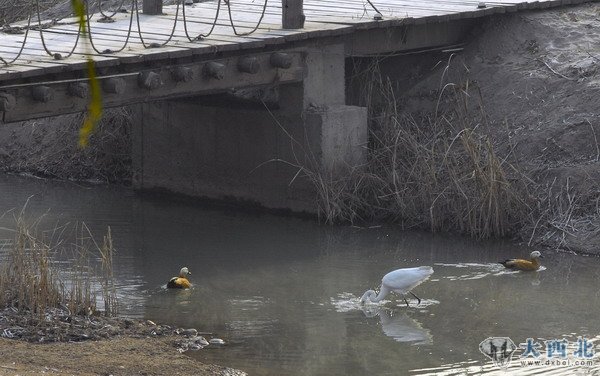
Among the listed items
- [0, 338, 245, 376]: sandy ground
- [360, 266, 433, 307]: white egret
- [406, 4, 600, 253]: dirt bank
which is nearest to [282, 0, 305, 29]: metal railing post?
[406, 4, 600, 253]: dirt bank

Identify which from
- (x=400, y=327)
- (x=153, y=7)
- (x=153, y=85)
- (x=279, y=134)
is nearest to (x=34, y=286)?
(x=400, y=327)

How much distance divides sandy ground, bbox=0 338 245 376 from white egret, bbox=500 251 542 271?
435 cm

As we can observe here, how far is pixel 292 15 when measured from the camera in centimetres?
1374

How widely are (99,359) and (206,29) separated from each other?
723cm

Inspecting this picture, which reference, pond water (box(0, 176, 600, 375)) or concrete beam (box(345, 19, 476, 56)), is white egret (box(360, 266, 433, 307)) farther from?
concrete beam (box(345, 19, 476, 56))

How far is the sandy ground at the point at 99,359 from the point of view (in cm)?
724

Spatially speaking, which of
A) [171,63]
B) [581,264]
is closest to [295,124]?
[171,63]

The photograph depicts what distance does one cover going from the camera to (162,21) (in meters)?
14.9

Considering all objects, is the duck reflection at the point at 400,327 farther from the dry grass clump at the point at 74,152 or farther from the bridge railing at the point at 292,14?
the dry grass clump at the point at 74,152

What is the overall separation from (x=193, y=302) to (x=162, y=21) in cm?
577

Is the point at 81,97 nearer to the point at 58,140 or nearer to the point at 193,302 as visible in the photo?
the point at 193,302

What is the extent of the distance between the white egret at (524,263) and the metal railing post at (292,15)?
425 centimetres

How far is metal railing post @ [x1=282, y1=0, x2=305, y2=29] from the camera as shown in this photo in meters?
13.7

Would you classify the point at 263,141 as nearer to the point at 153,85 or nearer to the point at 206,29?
the point at 206,29
